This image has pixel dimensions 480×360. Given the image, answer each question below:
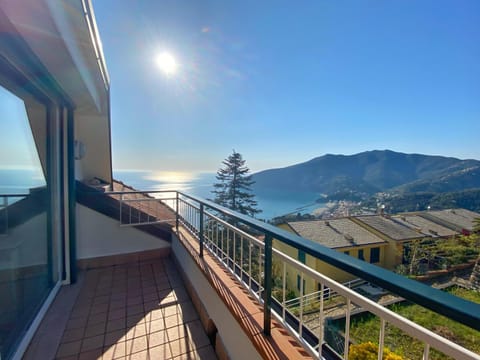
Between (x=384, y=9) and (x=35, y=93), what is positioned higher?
(x=384, y=9)

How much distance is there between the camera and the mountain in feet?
104

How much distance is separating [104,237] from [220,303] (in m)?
2.79

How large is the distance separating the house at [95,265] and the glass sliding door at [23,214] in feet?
0.05

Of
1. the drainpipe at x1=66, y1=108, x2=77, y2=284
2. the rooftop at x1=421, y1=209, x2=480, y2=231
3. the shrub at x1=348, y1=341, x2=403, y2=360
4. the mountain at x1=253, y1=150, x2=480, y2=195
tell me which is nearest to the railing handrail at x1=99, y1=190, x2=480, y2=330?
the shrub at x1=348, y1=341, x2=403, y2=360

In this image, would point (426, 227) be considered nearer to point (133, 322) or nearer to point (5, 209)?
point (133, 322)

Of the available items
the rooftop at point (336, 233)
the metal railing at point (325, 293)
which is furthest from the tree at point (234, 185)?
the metal railing at point (325, 293)

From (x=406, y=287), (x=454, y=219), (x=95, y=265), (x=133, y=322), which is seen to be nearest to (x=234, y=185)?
(x=95, y=265)

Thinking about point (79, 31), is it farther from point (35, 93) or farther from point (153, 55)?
point (153, 55)

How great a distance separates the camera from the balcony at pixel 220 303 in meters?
0.74

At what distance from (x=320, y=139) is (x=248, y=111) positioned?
12954 mm

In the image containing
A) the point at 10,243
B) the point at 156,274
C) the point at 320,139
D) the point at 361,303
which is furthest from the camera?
the point at 320,139

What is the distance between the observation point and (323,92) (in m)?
9.40

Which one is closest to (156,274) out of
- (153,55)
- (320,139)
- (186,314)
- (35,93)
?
(186,314)

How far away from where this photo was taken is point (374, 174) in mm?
42062
